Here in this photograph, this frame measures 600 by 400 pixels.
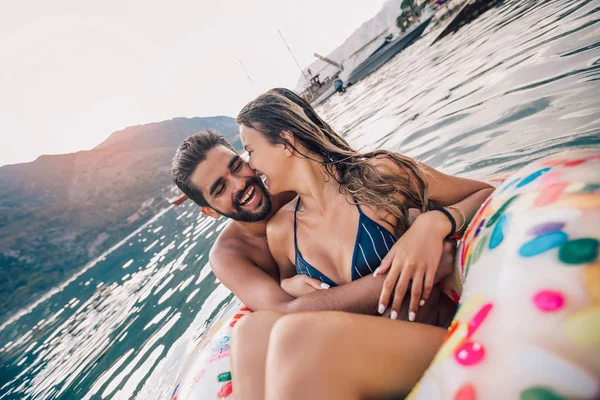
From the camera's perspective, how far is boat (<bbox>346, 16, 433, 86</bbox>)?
2184 centimetres

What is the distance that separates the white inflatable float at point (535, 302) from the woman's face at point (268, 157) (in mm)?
1254

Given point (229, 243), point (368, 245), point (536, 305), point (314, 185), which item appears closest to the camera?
point (536, 305)

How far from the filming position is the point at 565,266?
711 mm

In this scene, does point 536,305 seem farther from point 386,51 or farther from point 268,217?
point 386,51

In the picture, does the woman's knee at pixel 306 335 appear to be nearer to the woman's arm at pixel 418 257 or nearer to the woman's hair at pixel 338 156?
the woman's arm at pixel 418 257

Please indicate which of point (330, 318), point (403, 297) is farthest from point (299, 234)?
point (330, 318)

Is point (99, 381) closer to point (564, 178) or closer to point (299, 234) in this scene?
point (299, 234)

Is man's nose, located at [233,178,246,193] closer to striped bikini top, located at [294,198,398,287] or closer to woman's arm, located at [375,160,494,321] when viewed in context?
striped bikini top, located at [294,198,398,287]

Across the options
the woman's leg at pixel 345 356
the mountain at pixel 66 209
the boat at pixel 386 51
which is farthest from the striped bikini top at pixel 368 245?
the mountain at pixel 66 209

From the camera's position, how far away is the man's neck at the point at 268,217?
2961 millimetres

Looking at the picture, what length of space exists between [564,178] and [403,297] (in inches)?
32.8

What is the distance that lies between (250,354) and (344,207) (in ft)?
3.30

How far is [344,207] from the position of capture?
197cm

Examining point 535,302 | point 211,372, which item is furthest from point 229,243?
A: point 535,302
